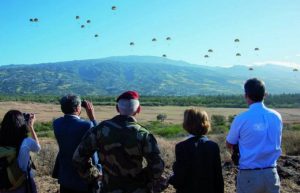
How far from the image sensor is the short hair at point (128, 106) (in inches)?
208

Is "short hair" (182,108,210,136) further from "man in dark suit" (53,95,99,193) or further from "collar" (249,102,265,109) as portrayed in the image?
"man in dark suit" (53,95,99,193)

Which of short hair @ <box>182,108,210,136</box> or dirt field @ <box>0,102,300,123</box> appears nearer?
short hair @ <box>182,108,210,136</box>

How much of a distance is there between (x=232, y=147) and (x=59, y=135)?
213 centimetres

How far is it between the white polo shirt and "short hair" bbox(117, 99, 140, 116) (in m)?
1.16

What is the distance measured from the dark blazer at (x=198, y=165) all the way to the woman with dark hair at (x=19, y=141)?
1810mm

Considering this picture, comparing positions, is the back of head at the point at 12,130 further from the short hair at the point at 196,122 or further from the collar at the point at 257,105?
the collar at the point at 257,105

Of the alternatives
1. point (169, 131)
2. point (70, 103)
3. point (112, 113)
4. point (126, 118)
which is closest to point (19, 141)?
point (70, 103)

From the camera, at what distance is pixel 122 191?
5117 mm

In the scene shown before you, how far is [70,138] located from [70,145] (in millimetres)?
86

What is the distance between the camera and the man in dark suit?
615 centimetres

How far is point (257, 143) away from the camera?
5551 mm

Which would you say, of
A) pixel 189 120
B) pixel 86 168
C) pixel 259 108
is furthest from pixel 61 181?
pixel 259 108

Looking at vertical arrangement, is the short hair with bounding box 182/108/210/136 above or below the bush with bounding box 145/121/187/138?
above

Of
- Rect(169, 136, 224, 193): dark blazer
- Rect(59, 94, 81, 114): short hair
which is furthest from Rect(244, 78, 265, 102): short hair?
Rect(59, 94, 81, 114): short hair
